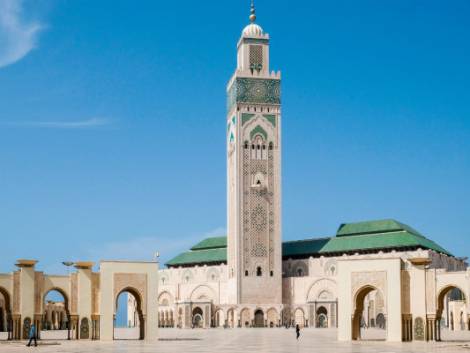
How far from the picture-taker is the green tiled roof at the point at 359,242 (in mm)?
57344

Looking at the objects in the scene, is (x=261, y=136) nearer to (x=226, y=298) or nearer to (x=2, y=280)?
(x=226, y=298)

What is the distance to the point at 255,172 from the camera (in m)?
58.8

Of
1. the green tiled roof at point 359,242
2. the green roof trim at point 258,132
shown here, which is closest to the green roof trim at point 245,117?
the green roof trim at point 258,132

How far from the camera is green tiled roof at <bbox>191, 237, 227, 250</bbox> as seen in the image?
67500mm

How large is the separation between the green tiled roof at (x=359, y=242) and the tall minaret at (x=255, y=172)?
13.6ft

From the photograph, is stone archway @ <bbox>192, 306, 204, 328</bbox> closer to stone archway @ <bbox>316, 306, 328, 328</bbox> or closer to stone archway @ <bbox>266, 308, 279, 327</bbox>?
stone archway @ <bbox>266, 308, 279, 327</bbox>

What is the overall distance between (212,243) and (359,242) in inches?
532

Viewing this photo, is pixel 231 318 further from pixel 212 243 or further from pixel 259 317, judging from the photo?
pixel 212 243

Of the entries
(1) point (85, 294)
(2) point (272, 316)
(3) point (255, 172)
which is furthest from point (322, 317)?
(1) point (85, 294)

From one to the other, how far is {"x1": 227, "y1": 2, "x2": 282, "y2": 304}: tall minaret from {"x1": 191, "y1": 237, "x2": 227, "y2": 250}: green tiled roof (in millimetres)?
7741

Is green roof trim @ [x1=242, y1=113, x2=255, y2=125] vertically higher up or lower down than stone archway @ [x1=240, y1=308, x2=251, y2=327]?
higher up

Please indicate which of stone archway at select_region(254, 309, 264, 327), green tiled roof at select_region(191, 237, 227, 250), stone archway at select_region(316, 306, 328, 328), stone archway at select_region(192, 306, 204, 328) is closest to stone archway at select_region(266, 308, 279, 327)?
stone archway at select_region(254, 309, 264, 327)

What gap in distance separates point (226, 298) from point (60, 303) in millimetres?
11021

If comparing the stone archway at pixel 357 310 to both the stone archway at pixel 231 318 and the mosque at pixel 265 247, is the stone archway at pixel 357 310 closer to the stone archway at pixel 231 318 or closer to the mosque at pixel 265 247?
the mosque at pixel 265 247
